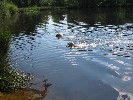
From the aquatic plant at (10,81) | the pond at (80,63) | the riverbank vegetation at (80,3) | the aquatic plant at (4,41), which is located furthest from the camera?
the riverbank vegetation at (80,3)

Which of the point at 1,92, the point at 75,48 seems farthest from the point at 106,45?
the point at 1,92

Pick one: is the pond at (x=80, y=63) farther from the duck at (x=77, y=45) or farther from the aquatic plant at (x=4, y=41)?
the aquatic plant at (x=4, y=41)

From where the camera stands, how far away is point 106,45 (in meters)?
37.7

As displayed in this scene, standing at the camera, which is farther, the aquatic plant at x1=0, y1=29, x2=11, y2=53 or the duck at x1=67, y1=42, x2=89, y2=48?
the duck at x1=67, y1=42, x2=89, y2=48

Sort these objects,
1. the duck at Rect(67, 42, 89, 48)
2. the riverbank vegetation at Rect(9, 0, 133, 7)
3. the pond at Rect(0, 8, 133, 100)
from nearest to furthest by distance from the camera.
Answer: the pond at Rect(0, 8, 133, 100) → the duck at Rect(67, 42, 89, 48) → the riverbank vegetation at Rect(9, 0, 133, 7)

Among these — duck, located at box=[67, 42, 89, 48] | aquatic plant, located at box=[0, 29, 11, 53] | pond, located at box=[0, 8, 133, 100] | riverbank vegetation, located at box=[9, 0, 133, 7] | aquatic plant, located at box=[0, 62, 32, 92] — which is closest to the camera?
aquatic plant, located at box=[0, 62, 32, 92]

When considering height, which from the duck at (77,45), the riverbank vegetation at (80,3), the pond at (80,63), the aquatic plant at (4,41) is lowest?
the pond at (80,63)

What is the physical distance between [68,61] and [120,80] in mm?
8771


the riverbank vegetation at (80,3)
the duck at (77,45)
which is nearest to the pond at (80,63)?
the duck at (77,45)

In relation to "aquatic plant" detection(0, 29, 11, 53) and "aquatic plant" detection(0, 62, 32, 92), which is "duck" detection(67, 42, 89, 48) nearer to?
"aquatic plant" detection(0, 29, 11, 53)

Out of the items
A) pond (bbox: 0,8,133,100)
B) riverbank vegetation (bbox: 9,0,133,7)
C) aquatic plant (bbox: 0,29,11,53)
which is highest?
riverbank vegetation (bbox: 9,0,133,7)

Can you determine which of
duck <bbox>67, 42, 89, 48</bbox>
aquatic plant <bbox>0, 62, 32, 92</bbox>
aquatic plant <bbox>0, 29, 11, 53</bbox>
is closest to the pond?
duck <bbox>67, 42, 89, 48</bbox>

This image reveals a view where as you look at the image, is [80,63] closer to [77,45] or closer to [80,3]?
[77,45]

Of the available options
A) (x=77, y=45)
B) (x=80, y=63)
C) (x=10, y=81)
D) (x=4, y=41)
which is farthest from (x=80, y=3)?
(x=10, y=81)
